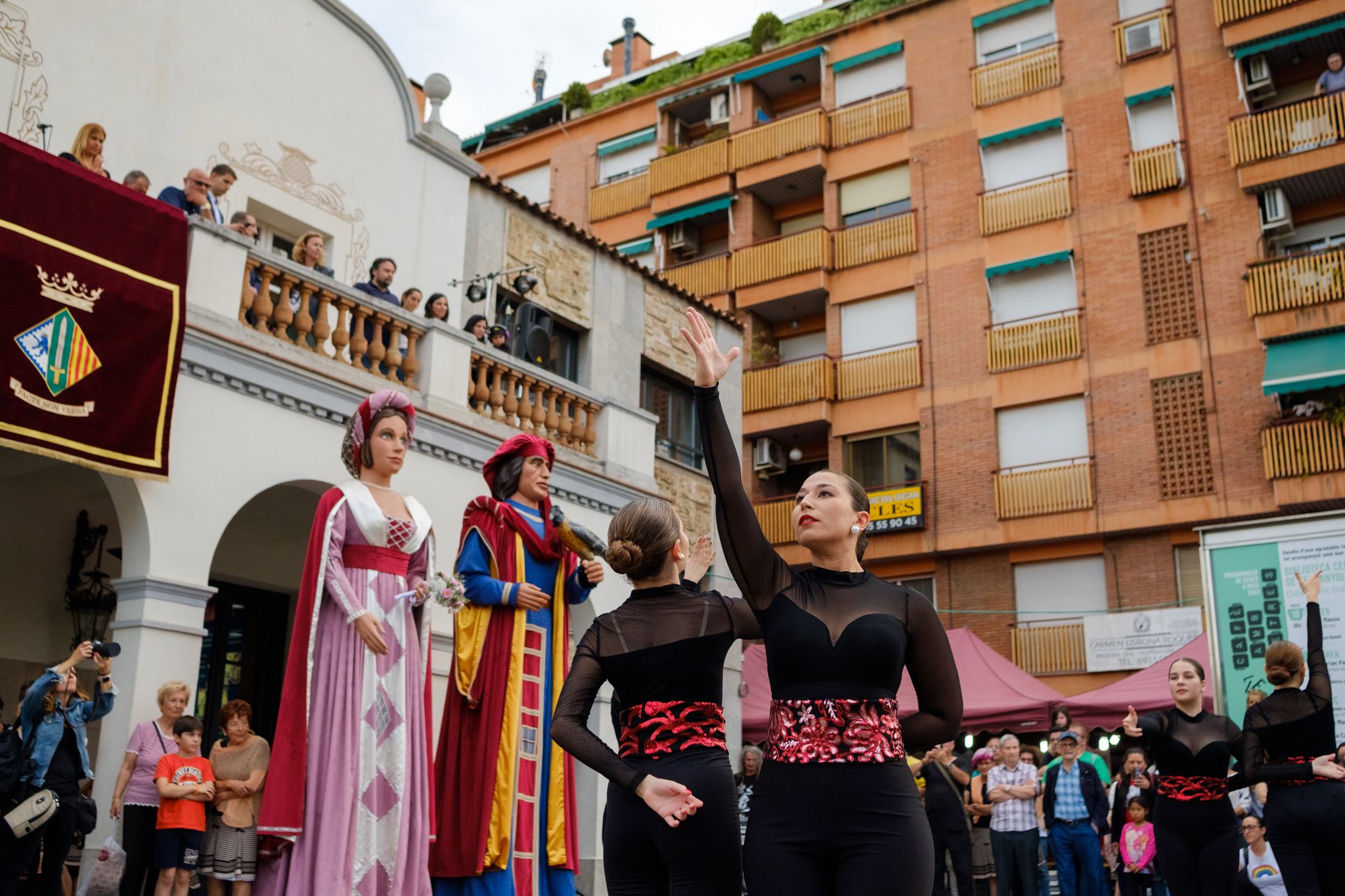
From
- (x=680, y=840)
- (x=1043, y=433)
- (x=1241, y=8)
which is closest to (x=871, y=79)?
(x=1241, y=8)

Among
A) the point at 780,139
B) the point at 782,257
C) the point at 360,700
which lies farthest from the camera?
the point at 780,139

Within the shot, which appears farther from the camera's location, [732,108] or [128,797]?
[732,108]

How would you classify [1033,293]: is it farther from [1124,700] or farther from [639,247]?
[1124,700]

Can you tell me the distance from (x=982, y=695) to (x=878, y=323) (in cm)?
1238

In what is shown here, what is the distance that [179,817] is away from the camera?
27.3ft

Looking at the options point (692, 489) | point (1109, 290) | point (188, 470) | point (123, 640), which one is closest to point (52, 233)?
point (188, 470)

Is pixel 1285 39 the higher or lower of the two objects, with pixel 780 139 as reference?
lower

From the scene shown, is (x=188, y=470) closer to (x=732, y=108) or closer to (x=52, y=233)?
(x=52, y=233)

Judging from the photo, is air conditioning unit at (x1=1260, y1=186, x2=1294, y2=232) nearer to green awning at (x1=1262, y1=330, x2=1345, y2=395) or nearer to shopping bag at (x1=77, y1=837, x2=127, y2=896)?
green awning at (x1=1262, y1=330, x2=1345, y2=395)

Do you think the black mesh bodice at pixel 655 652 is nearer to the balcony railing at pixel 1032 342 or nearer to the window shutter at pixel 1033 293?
the balcony railing at pixel 1032 342

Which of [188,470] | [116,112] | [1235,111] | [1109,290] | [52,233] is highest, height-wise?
[1235,111]

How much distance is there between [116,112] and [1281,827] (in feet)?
35.3

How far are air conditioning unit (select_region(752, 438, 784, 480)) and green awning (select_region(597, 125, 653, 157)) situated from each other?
31.1ft

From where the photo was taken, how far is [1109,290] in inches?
1051
